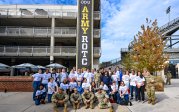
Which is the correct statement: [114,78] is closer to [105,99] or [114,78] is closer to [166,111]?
[105,99]

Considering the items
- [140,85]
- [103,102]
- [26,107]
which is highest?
[140,85]

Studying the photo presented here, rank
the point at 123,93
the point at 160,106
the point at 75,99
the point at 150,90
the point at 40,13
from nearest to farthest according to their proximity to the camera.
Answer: the point at 75,99 → the point at 160,106 → the point at 123,93 → the point at 150,90 → the point at 40,13

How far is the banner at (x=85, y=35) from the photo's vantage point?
1093 inches

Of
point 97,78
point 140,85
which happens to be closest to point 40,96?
point 97,78

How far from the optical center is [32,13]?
34.5 metres

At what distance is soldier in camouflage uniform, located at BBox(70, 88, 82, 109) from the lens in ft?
40.4

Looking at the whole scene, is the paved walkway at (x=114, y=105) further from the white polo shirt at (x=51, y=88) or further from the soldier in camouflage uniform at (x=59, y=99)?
the white polo shirt at (x=51, y=88)

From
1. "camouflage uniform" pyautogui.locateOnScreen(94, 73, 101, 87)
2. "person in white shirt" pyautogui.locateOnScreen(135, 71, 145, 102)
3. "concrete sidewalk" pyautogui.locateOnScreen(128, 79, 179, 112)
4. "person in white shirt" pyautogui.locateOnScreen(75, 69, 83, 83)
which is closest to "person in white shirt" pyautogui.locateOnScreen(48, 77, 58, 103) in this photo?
"person in white shirt" pyautogui.locateOnScreen(75, 69, 83, 83)

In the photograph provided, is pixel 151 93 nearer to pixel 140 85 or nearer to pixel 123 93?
pixel 140 85

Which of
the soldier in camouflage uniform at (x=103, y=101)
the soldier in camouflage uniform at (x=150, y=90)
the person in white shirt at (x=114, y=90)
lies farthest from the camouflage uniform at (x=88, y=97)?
the soldier in camouflage uniform at (x=150, y=90)

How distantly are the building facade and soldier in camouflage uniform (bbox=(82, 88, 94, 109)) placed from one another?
19078 millimetres

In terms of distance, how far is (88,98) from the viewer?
12.6m

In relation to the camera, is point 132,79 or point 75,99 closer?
point 75,99

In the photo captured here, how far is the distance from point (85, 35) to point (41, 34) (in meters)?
7.19
